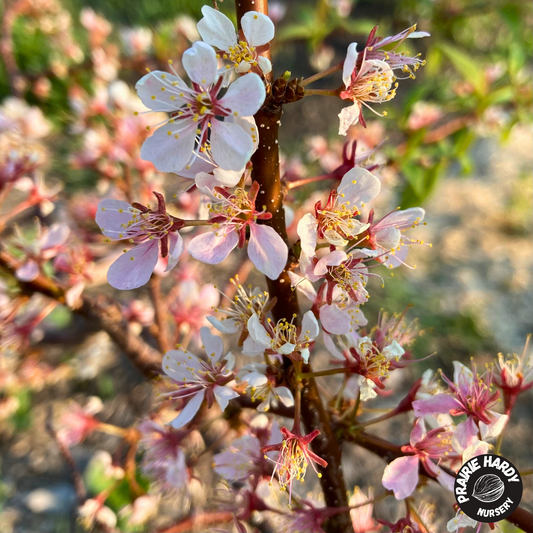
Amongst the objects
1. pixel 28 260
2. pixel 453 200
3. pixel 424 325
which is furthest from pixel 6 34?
pixel 453 200

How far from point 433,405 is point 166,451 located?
438 mm

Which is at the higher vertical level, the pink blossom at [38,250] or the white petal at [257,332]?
the white petal at [257,332]

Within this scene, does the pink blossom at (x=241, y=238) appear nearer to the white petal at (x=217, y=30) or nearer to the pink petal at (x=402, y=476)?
the white petal at (x=217, y=30)

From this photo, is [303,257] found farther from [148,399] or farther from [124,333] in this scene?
[148,399]

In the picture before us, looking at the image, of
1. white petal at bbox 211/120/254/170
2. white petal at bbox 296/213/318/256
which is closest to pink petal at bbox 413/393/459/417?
white petal at bbox 296/213/318/256

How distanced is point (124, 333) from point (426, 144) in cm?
114

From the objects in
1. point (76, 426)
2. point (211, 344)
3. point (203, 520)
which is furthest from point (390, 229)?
point (76, 426)

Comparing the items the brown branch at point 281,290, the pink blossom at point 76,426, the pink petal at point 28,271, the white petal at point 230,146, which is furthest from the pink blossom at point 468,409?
the pink blossom at point 76,426

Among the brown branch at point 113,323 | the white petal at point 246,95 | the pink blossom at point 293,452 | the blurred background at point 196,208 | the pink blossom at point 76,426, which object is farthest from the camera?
the blurred background at point 196,208

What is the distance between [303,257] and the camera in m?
0.42

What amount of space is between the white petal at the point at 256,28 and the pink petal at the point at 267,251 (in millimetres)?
172

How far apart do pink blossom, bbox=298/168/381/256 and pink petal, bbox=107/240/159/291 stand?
0.55 feet

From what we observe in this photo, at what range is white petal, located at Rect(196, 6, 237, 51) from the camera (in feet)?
1.27

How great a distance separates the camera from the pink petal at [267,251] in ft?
1.35
